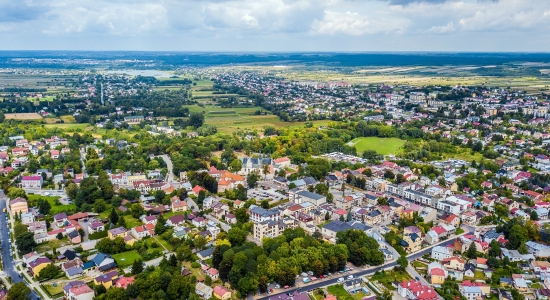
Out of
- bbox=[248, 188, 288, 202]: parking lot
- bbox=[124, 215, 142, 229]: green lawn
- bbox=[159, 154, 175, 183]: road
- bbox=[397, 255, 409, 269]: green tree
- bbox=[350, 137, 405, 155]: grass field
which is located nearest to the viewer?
bbox=[397, 255, 409, 269]: green tree

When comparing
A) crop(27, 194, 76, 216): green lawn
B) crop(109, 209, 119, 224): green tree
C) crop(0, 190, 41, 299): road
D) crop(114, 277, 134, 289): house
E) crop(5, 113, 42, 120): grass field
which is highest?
crop(5, 113, 42, 120): grass field

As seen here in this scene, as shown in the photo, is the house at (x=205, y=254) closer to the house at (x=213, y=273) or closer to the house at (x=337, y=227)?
the house at (x=213, y=273)

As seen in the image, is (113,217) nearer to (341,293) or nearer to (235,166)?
(235,166)

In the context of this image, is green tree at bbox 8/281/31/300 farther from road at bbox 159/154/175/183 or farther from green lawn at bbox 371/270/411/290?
road at bbox 159/154/175/183

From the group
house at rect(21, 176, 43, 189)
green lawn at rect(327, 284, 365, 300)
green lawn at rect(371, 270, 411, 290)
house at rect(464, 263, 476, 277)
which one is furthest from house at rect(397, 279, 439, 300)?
house at rect(21, 176, 43, 189)

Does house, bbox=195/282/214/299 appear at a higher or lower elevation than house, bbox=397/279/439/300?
Result: lower

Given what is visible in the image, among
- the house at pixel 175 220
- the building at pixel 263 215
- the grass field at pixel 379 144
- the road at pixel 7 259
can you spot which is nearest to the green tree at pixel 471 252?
the building at pixel 263 215

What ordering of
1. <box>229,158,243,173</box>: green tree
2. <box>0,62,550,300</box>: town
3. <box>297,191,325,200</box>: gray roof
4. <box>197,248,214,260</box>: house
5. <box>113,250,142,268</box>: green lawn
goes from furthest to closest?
<box>229,158,243,173</box>: green tree, <box>297,191,325,200</box>: gray roof, <box>197,248,214,260</box>: house, <box>113,250,142,268</box>: green lawn, <box>0,62,550,300</box>: town

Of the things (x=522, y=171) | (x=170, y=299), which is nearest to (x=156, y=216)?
(x=170, y=299)
